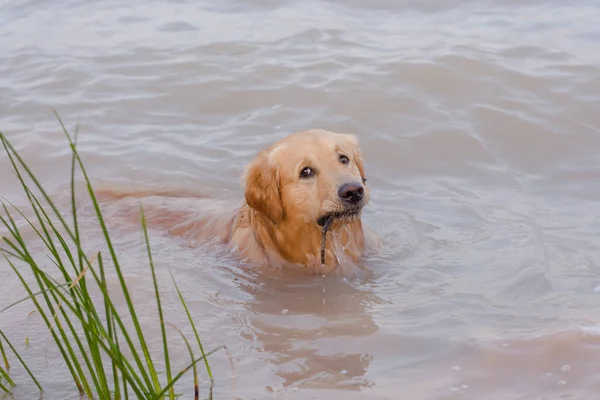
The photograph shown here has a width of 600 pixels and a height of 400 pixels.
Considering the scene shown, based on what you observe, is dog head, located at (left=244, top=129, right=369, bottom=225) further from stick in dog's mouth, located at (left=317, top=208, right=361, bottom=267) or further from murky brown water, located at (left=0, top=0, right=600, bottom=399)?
murky brown water, located at (left=0, top=0, right=600, bottom=399)

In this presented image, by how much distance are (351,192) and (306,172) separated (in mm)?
383

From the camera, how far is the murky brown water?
15.0ft

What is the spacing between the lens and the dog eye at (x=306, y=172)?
5789 mm

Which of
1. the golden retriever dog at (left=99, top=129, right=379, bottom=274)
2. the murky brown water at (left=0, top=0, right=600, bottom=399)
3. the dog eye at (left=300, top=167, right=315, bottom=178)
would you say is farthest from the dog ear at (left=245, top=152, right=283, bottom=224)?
the murky brown water at (left=0, top=0, right=600, bottom=399)

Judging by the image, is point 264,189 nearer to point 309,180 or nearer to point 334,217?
point 309,180

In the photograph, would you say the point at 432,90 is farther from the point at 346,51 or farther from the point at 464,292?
the point at 464,292

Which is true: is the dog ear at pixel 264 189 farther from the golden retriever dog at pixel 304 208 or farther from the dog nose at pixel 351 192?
the dog nose at pixel 351 192

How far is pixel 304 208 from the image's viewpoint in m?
5.91

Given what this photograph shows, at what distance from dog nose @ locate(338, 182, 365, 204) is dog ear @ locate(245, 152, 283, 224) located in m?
0.52

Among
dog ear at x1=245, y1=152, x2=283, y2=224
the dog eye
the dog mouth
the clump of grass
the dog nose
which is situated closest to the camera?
the clump of grass

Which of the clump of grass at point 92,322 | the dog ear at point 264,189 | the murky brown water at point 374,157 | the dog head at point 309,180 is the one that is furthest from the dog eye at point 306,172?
the clump of grass at point 92,322

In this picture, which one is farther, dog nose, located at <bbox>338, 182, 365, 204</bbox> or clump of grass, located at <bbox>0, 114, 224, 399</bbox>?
dog nose, located at <bbox>338, 182, 365, 204</bbox>

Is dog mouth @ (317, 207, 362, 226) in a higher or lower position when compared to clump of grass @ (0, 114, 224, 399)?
lower

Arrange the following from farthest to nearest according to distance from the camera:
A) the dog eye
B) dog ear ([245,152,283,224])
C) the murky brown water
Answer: dog ear ([245,152,283,224])
the dog eye
the murky brown water
